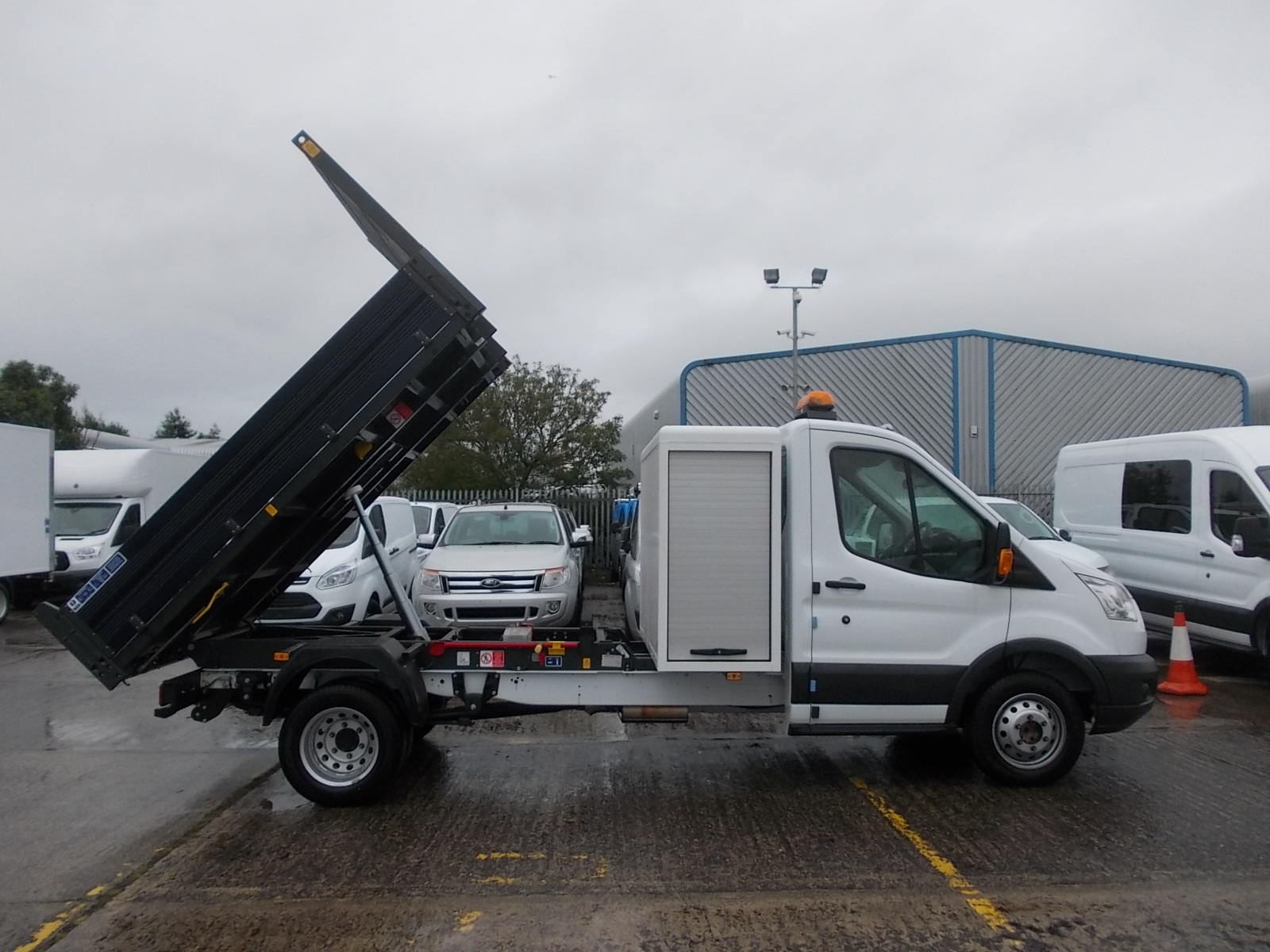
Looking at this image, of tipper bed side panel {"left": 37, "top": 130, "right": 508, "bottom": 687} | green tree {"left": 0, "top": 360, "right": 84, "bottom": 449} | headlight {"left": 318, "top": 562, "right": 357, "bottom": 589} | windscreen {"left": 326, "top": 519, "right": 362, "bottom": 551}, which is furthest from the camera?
green tree {"left": 0, "top": 360, "right": 84, "bottom": 449}

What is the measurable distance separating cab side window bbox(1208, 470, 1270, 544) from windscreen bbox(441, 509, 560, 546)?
7.20m

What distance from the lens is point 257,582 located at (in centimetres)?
637

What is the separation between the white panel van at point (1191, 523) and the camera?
9180 mm

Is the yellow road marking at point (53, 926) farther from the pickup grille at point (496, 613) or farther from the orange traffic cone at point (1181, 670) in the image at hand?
the orange traffic cone at point (1181, 670)

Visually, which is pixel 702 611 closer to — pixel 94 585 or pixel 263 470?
pixel 263 470

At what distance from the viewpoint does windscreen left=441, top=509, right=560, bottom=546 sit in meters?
11.8

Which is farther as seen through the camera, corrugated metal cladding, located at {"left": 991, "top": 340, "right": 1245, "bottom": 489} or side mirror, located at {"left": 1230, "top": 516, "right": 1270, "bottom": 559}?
corrugated metal cladding, located at {"left": 991, "top": 340, "right": 1245, "bottom": 489}

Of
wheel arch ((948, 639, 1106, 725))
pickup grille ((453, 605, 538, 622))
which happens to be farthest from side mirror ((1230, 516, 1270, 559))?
pickup grille ((453, 605, 538, 622))

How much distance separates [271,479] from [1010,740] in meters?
4.66

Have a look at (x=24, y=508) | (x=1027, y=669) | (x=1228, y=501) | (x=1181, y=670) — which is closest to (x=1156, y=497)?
(x=1228, y=501)

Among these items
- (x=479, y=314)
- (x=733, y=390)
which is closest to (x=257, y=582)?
(x=479, y=314)

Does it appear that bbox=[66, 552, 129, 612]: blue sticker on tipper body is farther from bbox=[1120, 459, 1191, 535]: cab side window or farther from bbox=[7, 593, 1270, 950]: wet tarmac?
bbox=[1120, 459, 1191, 535]: cab side window

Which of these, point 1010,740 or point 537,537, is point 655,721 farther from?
point 537,537

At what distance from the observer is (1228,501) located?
952cm
